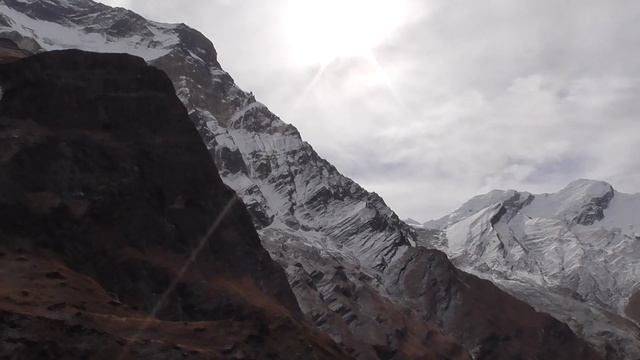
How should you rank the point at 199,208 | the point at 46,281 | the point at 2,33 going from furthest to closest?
the point at 2,33 → the point at 199,208 → the point at 46,281

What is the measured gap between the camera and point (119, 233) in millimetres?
92875

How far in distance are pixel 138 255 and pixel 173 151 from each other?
21201mm

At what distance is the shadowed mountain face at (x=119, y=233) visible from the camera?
2506 inches

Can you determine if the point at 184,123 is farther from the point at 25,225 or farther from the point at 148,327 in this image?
the point at 148,327

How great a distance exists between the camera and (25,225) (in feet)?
274

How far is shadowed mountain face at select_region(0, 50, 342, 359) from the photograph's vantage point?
63656 millimetres

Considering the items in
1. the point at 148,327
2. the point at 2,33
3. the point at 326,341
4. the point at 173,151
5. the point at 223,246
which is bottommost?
the point at 148,327

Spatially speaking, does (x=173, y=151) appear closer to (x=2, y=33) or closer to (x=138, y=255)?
Result: (x=138, y=255)

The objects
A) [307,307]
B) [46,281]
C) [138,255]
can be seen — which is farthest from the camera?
[307,307]

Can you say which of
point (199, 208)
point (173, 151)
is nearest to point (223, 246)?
point (199, 208)

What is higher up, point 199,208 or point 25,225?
point 199,208

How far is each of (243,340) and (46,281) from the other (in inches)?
670

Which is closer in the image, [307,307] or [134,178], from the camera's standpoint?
[134,178]

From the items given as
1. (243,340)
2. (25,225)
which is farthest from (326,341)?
(25,225)
